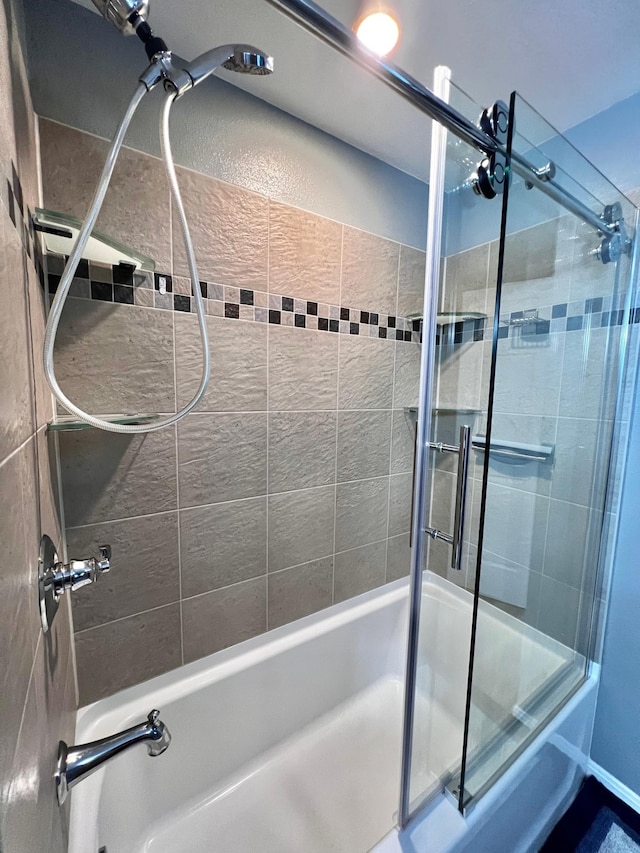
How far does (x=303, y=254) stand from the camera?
1.23 m

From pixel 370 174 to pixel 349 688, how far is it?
2092 mm

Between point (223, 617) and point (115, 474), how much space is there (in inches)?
24.2

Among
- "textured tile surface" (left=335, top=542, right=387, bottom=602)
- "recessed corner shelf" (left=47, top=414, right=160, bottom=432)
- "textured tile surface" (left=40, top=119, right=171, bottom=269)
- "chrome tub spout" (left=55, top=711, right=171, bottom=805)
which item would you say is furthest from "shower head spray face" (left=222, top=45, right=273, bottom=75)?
"textured tile surface" (left=335, top=542, right=387, bottom=602)

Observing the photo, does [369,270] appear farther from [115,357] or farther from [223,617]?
[223,617]

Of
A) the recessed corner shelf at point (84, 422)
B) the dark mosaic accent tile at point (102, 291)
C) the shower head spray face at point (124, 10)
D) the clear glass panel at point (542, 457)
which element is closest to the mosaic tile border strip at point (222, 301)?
the dark mosaic accent tile at point (102, 291)

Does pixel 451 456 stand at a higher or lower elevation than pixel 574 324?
lower

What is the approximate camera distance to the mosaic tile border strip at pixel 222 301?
2.97ft

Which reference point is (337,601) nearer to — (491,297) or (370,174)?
(491,297)

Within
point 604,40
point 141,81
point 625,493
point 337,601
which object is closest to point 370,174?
point 604,40

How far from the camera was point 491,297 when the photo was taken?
101 cm

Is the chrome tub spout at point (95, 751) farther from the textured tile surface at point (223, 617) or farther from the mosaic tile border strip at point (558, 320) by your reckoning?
the mosaic tile border strip at point (558, 320)

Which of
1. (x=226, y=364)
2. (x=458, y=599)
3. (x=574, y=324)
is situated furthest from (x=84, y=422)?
(x=574, y=324)

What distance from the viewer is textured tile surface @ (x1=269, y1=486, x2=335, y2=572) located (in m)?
1.27

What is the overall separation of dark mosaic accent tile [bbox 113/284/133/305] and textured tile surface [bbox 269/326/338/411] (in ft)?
1.40
